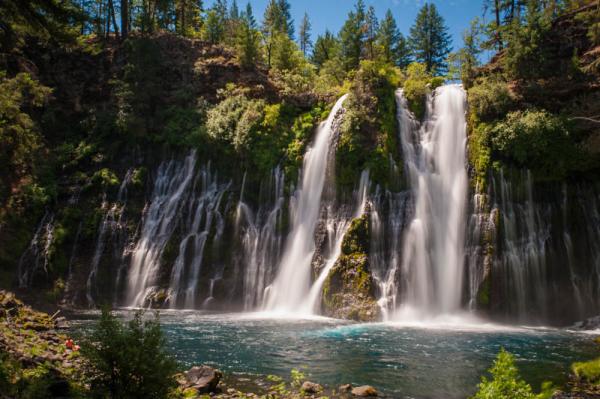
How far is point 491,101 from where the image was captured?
24.6 meters

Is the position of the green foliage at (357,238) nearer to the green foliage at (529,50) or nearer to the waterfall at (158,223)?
the waterfall at (158,223)

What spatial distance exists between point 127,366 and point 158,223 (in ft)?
76.1

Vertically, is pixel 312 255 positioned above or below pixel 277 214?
below

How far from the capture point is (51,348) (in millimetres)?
11562

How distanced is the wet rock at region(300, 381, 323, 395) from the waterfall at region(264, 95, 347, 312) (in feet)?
42.5

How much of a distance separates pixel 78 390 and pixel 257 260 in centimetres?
1847

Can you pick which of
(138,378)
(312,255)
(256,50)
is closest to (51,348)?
(138,378)

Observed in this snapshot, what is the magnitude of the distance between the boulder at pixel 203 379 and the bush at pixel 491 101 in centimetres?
2125

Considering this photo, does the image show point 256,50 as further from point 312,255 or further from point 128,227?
point 312,255

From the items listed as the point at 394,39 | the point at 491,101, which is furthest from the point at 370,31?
the point at 491,101

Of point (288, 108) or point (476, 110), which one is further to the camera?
point (288, 108)

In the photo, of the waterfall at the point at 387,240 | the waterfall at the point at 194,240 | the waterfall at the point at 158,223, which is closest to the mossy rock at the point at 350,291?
the waterfall at the point at 387,240

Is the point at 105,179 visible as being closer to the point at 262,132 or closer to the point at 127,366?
the point at 262,132

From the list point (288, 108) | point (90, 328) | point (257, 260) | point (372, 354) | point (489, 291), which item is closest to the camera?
point (372, 354)
